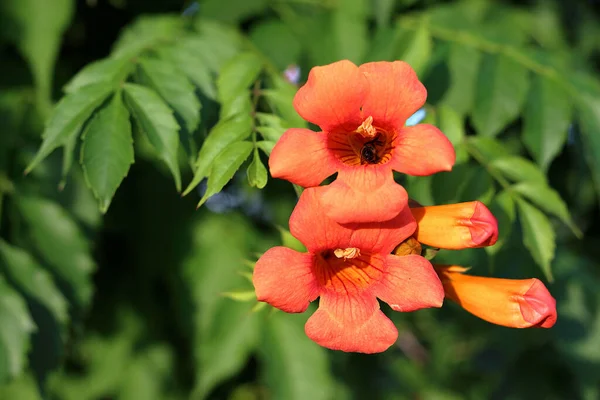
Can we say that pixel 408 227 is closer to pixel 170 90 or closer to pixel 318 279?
pixel 318 279

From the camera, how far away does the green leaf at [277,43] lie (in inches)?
101

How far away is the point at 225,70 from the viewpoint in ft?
6.61

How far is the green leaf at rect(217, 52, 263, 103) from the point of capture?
1935mm

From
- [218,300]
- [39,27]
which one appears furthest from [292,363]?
[39,27]

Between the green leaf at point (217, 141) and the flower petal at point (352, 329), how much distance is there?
458mm

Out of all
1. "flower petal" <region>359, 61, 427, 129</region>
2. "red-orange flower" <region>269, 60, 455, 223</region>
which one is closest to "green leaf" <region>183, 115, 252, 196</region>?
"red-orange flower" <region>269, 60, 455, 223</region>

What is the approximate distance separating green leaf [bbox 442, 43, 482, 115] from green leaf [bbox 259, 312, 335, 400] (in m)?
1.10

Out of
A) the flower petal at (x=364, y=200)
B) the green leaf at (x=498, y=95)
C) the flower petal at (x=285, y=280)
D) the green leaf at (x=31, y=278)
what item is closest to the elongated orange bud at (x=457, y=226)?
the flower petal at (x=364, y=200)

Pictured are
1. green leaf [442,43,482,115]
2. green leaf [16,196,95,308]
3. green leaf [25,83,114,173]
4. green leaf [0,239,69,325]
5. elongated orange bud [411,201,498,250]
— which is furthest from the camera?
green leaf [442,43,482,115]

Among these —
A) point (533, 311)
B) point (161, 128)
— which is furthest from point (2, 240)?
point (533, 311)

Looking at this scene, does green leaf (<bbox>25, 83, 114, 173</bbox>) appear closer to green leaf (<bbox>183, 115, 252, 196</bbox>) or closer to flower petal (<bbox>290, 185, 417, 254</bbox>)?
green leaf (<bbox>183, 115, 252, 196</bbox>)

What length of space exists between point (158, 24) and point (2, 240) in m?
0.96

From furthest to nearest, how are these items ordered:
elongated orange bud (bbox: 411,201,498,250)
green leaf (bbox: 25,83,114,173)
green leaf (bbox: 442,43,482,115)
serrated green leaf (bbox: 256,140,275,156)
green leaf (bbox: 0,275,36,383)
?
green leaf (bbox: 442,43,482,115) < green leaf (bbox: 0,275,36,383) < green leaf (bbox: 25,83,114,173) < serrated green leaf (bbox: 256,140,275,156) < elongated orange bud (bbox: 411,201,498,250)

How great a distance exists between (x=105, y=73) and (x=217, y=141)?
1.75ft
